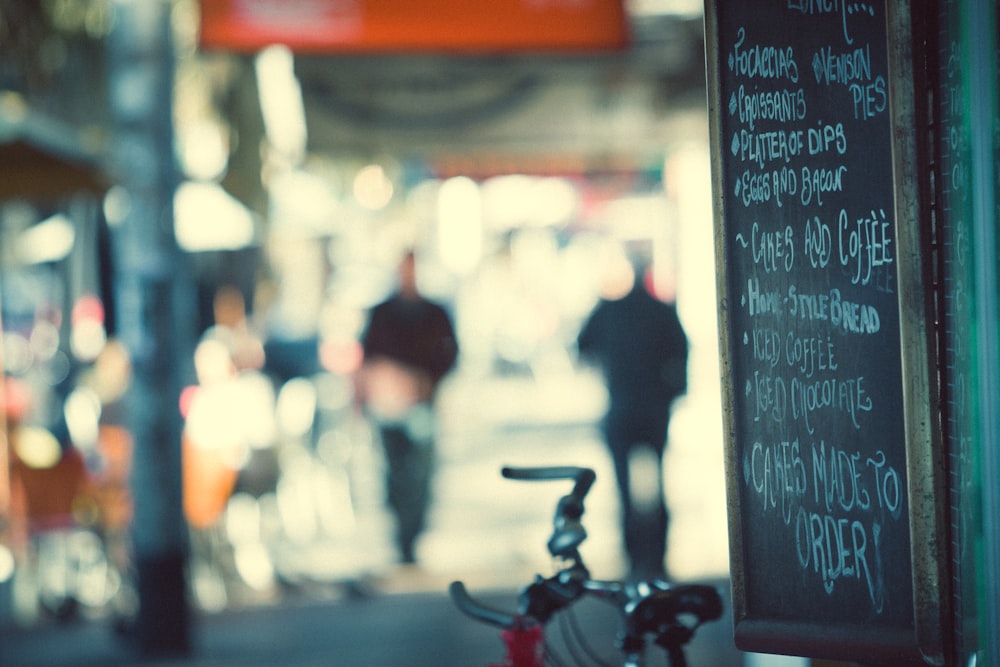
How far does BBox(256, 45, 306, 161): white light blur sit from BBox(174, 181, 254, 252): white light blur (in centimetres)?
90

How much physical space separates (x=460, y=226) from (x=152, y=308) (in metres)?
18.7

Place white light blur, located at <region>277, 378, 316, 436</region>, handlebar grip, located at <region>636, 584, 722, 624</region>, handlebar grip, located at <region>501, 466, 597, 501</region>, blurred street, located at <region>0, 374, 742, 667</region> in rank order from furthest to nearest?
white light blur, located at <region>277, 378, 316, 436</region>
blurred street, located at <region>0, 374, 742, 667</region>
handlebar grip, located at <region>501, 466, 597, 501</region>
handlebar grip, located at <region>636, 584, 722, 624</region>

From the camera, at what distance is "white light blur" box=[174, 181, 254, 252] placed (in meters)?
10.6

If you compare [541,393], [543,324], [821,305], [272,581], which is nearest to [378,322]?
[272,581]

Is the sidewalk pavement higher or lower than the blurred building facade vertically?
lower

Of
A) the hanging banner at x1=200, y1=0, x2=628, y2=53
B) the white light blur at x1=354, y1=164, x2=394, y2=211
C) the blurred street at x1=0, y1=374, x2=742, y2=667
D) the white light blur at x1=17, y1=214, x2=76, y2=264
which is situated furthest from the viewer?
the white light blur at x1=354, y1=164, x2=394, y2=211

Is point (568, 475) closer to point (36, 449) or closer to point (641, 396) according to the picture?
point (641, 396)

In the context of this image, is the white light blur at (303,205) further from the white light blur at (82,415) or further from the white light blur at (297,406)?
the white light blur at (82,415)

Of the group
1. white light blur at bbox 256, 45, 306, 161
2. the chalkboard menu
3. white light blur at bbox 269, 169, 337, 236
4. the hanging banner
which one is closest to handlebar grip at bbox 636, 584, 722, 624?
the chalkboard menu

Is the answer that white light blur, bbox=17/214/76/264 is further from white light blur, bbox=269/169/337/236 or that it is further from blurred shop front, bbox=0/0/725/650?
white light blur, bbox=269/169/337/236

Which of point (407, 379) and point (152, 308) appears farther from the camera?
point (407, 379)

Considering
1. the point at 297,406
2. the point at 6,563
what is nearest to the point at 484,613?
the point at 6,563

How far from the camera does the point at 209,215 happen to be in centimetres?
1063

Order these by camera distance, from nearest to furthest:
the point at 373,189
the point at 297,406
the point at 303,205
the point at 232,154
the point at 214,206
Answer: the point at 232,154 < the point at 214,206 < the point at 297,406 < the point at 303,205 < the point at 373,189
